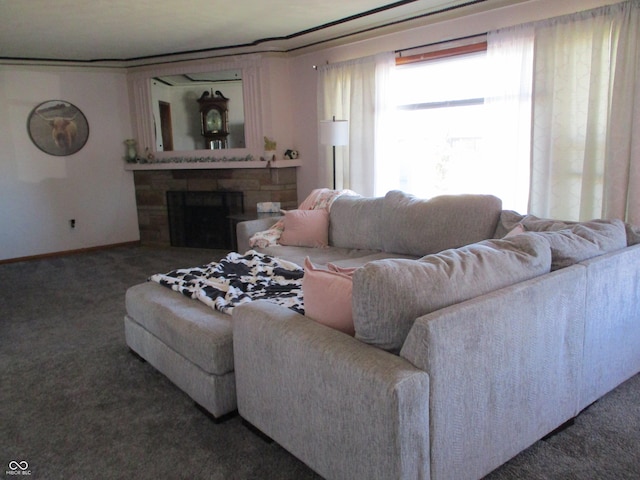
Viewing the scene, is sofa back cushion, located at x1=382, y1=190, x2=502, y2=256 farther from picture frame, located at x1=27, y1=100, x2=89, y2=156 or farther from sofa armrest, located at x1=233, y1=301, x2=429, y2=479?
picture frame, located at x1=27, y1=100, x2=89, y2=156

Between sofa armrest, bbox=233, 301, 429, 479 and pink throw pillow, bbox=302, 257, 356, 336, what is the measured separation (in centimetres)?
5

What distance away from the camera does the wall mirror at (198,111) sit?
5.96 meters

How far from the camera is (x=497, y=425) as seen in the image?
1684 mm

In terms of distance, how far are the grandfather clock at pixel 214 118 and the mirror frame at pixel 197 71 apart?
0.14 metres

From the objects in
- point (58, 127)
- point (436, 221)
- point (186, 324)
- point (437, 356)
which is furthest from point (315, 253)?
point (58, 127)

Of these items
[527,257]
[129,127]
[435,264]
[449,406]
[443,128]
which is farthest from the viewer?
[129,127]

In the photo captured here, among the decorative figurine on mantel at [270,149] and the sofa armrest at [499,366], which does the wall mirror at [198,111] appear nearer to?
the decorative figurine on mantel at [270,149]

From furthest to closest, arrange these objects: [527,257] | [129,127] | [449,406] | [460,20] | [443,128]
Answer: [129,127] → [443,128] → [460,20] → [527,257] → [449,406]

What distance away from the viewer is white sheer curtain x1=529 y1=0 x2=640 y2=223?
3.10m

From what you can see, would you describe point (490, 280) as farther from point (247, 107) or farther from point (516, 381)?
point (247, 107)

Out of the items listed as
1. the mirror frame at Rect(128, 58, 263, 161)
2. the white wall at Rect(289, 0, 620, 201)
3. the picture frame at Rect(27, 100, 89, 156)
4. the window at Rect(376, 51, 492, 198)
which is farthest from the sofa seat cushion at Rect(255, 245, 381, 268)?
the picture frame at Rect(27, 100, 89, 156)

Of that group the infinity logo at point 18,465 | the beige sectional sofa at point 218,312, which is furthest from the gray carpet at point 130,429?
the beige sectional sofa at point 218,312

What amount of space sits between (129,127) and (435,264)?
234 inches

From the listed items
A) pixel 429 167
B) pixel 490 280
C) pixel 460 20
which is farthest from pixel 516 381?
pixel 460 20
